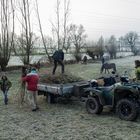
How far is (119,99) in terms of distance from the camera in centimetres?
916

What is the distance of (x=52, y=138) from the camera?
24.4 feet

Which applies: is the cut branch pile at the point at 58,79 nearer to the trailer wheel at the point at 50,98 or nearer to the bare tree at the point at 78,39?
the trailer wheel at the point at 50,98

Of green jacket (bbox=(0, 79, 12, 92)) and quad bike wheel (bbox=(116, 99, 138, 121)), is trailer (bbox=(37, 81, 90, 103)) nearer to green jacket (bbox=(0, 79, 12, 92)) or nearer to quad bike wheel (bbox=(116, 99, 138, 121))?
green jacket (bbox=(0, 79, 12, 92))

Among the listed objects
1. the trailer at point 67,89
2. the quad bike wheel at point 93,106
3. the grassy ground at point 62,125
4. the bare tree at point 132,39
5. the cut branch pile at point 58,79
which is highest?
the bare tree at point 132,39

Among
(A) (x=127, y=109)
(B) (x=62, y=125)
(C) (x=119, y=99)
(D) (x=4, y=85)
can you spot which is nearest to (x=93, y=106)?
(C) (x=119, y=99)

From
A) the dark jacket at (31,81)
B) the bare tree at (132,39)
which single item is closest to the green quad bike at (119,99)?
the dark jacket at (31,81)

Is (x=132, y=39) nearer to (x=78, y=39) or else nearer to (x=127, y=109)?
(x=78, y=39)

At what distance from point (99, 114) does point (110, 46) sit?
47336mm

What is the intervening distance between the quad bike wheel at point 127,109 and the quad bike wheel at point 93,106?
859 millimetres

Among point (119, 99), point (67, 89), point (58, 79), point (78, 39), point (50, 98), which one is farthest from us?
point (78, 39)

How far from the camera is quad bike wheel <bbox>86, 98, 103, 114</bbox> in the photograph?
31.8 feet

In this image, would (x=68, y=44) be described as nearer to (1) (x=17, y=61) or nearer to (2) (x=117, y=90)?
(1) (x=17, y=61)

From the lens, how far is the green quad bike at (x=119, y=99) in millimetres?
8625

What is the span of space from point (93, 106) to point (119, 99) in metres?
1.03
